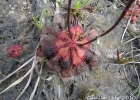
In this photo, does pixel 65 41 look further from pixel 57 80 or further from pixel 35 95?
pixel 35 95

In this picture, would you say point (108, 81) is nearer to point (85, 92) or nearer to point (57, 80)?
point (85, 92)

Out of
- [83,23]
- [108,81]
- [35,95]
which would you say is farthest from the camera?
[83,23]

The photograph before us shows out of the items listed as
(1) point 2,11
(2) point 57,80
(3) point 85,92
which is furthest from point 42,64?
(1) point 2,11

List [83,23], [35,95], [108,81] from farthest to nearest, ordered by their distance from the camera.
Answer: [83,23] → [108,81] → [35,95]

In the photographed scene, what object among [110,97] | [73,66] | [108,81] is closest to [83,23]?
[73,66]

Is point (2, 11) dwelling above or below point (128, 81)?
above

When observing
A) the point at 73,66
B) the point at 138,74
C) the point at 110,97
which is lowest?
the point at 110,97

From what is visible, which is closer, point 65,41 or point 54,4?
point 65,41
